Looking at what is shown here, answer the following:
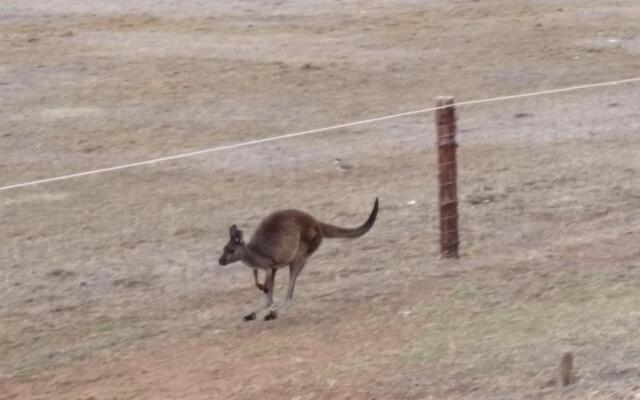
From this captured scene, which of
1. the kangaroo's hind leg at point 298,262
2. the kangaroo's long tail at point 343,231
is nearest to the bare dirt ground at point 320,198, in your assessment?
the kangaroo's hind leg at point 298,262

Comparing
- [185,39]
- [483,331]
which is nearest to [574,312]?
[483,331]

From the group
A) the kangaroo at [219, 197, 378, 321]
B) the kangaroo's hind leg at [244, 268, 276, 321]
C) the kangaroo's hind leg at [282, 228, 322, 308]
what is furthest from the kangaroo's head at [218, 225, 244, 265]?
the kangaroo's hind leg at [282, 228, 322, 308]

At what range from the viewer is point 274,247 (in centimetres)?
925

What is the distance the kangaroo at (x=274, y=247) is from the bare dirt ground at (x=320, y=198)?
247 millimetres

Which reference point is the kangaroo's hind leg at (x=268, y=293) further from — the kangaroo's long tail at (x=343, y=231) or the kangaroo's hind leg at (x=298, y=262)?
the kangaroo's long tail at (x=343, y=231)

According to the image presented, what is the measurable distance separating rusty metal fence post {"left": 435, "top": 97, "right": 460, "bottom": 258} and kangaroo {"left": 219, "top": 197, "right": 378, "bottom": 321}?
2.97 feet

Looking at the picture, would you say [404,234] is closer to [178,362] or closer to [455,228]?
[455,228]

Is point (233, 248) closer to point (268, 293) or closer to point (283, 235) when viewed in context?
point (283, 235)

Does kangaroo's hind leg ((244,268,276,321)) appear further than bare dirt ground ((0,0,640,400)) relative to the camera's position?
Yes

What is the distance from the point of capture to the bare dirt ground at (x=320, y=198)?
27.3 feet

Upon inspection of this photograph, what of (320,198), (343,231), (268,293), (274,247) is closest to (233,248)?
(274,247)

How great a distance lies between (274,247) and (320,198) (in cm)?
370

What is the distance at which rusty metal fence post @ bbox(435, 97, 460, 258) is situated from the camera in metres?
10.2

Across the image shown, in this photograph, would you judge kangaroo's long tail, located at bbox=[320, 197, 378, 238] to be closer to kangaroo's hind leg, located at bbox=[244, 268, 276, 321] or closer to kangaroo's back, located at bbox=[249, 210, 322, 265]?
kangaroo's back, located at bbox=[249, 210, 322, 265]
